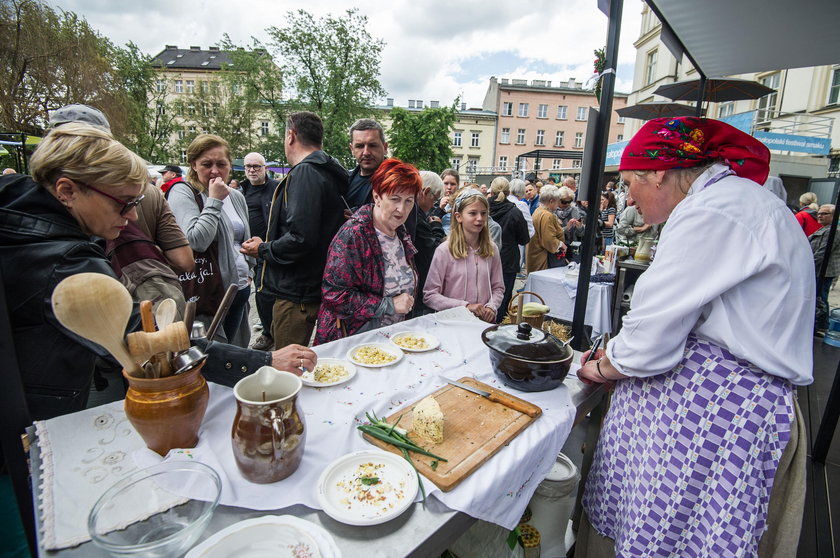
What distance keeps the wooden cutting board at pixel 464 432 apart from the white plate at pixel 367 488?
66 millimetres

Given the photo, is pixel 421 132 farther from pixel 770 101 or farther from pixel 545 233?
pixel 545 233

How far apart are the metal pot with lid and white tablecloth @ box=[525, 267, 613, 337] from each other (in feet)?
9.40

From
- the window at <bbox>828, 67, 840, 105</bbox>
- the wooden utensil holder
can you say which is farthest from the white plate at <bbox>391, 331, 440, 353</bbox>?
the window at <bbox>828, 67, 840, 105</bbox>

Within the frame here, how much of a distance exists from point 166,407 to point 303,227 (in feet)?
5.72

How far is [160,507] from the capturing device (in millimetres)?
860

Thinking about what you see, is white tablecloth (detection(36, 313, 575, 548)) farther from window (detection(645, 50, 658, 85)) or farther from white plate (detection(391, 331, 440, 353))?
window (detection(645, 50, 658, 85))

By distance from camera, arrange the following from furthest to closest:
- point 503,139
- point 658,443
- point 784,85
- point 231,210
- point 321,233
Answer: point 503,139, point 784,85, point 231,210, point 321,233, point 658,443

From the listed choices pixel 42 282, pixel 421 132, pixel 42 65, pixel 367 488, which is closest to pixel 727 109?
pixel 421 132

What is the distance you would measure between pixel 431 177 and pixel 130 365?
3.52m

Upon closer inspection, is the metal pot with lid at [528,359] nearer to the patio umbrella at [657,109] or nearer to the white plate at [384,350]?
the white plate at [384,350]

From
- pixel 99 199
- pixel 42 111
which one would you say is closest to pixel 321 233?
pixel 99 199

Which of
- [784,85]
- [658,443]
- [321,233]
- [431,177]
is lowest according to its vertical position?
[658,443]

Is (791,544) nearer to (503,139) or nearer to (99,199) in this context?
(99,199)

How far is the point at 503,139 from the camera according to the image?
134ft
